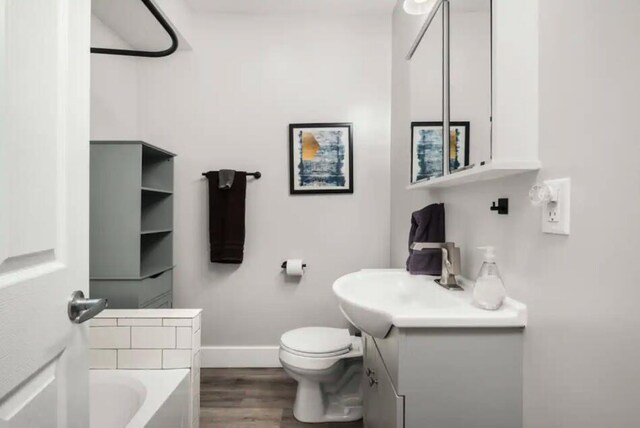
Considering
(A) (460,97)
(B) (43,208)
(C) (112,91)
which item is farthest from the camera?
(C) (112,91)

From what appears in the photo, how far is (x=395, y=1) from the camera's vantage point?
222 cm

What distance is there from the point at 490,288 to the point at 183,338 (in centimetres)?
126

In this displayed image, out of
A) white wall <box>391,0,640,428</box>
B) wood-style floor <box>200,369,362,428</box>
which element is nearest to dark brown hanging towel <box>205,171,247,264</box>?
wood-style floor <box>200,369,362,428</box>

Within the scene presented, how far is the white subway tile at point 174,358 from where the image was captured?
56.0 inches

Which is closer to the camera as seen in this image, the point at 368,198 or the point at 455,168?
the point at 455,168

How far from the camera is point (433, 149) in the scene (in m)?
1.54

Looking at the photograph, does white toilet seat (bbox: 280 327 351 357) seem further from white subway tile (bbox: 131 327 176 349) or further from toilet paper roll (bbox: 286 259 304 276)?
white subway tile (bbox: 131 327 176 349)

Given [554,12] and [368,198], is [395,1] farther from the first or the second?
[554,12]

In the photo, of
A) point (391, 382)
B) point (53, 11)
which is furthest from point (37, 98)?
point (391, 382)

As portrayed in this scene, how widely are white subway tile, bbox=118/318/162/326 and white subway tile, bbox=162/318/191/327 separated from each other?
26mm

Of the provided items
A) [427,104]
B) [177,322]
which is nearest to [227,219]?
[177,322]

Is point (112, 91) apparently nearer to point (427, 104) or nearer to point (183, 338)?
point (183, 338)

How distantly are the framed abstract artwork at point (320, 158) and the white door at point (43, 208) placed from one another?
1626 millimetres

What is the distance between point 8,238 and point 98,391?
3.76ft
